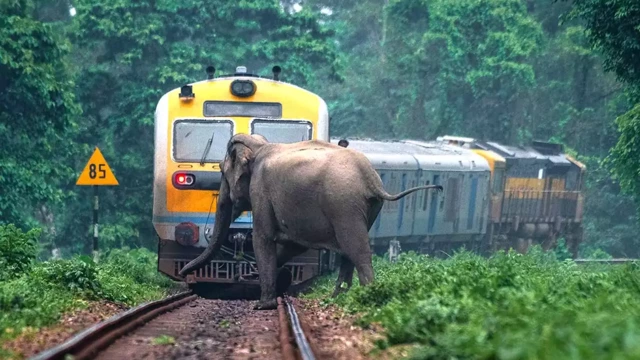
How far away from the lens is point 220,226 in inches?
606

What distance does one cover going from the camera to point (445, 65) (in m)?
42.1

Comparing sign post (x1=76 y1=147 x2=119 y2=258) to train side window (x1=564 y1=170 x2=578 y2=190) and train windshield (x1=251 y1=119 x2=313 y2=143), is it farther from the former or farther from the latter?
train side window (x1=564 y1=170 x2=578 y2=190)

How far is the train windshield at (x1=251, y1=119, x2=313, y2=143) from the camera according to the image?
16.8m

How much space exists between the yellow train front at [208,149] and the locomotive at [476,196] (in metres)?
7.86

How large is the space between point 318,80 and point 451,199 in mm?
20019

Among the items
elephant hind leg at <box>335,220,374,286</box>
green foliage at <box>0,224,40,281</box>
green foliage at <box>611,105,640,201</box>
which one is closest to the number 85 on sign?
green foliage at <box>0,224,40,281</box>

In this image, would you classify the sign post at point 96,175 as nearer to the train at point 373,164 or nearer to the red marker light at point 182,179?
the train at point 373,164

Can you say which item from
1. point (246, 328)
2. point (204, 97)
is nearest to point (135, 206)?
point (204, 97)

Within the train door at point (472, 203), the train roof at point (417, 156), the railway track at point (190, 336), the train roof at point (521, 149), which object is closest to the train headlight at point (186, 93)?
the railway track at point (190, 336)

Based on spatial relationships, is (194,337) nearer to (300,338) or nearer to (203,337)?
(203,337)

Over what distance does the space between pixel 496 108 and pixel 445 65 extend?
2.57m

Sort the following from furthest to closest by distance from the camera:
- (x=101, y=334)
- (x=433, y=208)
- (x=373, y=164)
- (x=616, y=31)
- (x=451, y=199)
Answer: (x=451, y=199), (x=433, y=208), (x=373, y=164), (x=616, y=31), (x=101, y=334)

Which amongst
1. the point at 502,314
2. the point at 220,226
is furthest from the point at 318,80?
the point at 502,314

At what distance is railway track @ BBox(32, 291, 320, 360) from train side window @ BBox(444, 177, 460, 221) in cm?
1699
